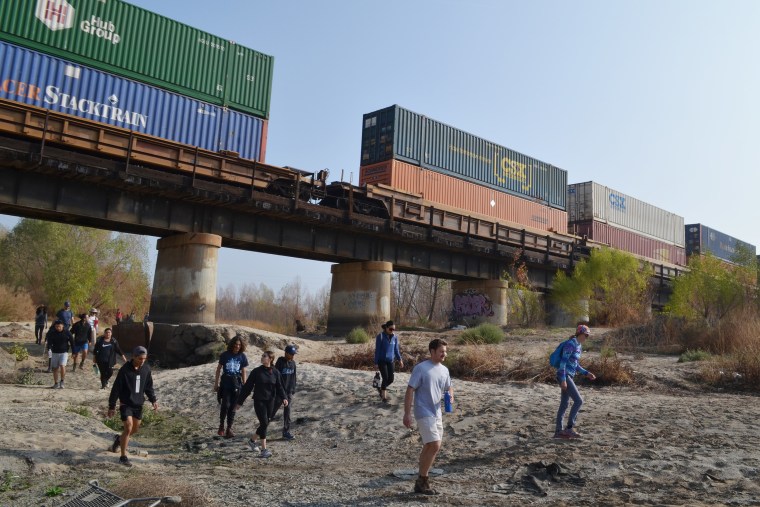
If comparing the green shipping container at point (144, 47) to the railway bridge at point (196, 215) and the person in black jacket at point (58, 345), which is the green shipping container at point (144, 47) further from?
the person in black jacket at point (58, 345)

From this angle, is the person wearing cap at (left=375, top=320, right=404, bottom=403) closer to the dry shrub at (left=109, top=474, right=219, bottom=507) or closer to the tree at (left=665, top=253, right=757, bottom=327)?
the dry shrub at (left=109, top=474, right=219, bottom=507)

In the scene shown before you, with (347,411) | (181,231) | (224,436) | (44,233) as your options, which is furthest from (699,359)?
(44,233)

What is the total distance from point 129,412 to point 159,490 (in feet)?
8.16

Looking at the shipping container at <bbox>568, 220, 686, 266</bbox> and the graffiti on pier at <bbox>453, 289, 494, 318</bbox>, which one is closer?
the graffiti on pier at <bbox>453, 289, 494, 318</bbox>

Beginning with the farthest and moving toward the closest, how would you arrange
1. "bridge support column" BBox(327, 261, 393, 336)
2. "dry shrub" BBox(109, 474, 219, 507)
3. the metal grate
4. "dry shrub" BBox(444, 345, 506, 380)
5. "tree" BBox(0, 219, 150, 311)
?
"tree" BBox(0, 219, 150, 311) < "bridge support column" BBox(327, 261, 393, 336) < "dry shrub" BBox(444, 345, 506, 380) < "dry shrub" BBox(109, 474, 219, 507) < the metal grate

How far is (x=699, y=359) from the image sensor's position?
1461 cm

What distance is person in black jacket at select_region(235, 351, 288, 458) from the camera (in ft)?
26.1

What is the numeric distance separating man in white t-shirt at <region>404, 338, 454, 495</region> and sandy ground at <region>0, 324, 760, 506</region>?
1.02 feet

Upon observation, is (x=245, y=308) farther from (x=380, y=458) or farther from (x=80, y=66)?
(x=380, y=458)

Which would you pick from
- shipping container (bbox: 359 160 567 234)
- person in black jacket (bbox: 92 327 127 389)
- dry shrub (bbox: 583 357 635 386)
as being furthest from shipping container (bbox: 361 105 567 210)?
person in black jacket (bbox: 92 327 127 389)

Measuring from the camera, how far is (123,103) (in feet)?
59.9

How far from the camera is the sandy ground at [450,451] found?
5676mm

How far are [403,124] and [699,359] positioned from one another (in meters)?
17.4

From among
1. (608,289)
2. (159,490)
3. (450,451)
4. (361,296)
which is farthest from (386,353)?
(608,289)
